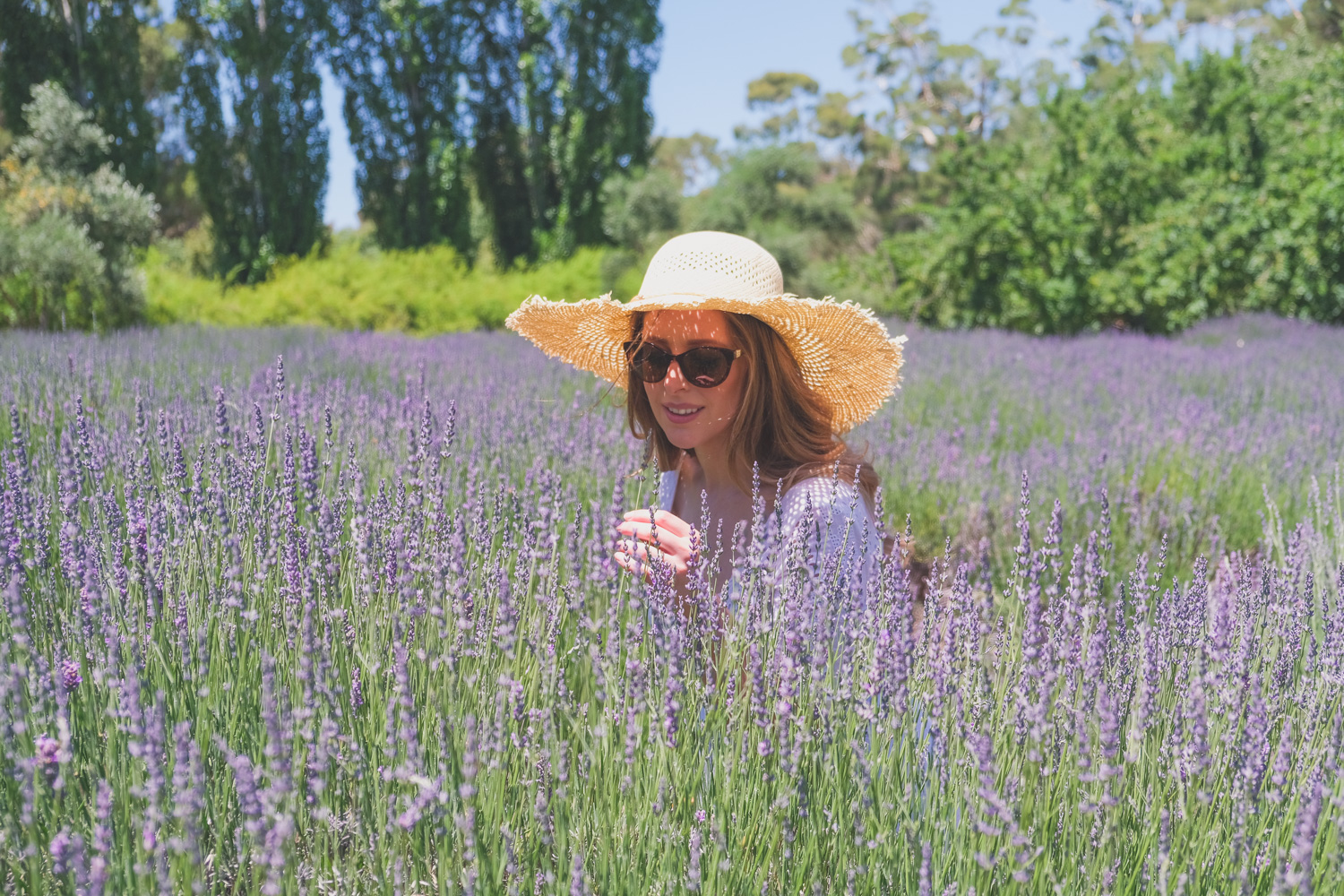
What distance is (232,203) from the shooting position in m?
20.4

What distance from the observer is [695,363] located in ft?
7.25

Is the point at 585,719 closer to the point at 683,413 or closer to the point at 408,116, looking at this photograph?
the point at 683,413

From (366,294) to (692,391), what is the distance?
48.7 ft

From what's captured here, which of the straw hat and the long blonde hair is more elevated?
the straw hat

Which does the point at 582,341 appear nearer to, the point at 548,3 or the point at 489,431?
the point at 489,431

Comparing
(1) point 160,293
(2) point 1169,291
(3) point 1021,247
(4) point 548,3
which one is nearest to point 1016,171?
(3) point 1021,247

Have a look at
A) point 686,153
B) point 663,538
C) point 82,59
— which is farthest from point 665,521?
point 686,153

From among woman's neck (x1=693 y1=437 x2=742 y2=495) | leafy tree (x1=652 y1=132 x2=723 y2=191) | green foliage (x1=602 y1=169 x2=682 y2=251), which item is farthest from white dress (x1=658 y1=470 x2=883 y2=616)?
leafy tree (x1=652 y1=132 x2=723 y2=191)

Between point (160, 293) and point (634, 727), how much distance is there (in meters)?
17.5

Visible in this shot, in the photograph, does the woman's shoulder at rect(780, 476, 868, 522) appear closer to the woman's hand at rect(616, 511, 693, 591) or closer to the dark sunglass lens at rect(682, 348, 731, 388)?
the woman's hand at rect(616, 511, 693, 591)

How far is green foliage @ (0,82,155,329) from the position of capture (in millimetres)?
10461

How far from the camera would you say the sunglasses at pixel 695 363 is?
220cm

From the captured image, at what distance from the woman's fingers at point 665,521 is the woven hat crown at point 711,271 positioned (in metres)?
0.55

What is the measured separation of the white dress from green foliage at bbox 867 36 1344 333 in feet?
40.3
